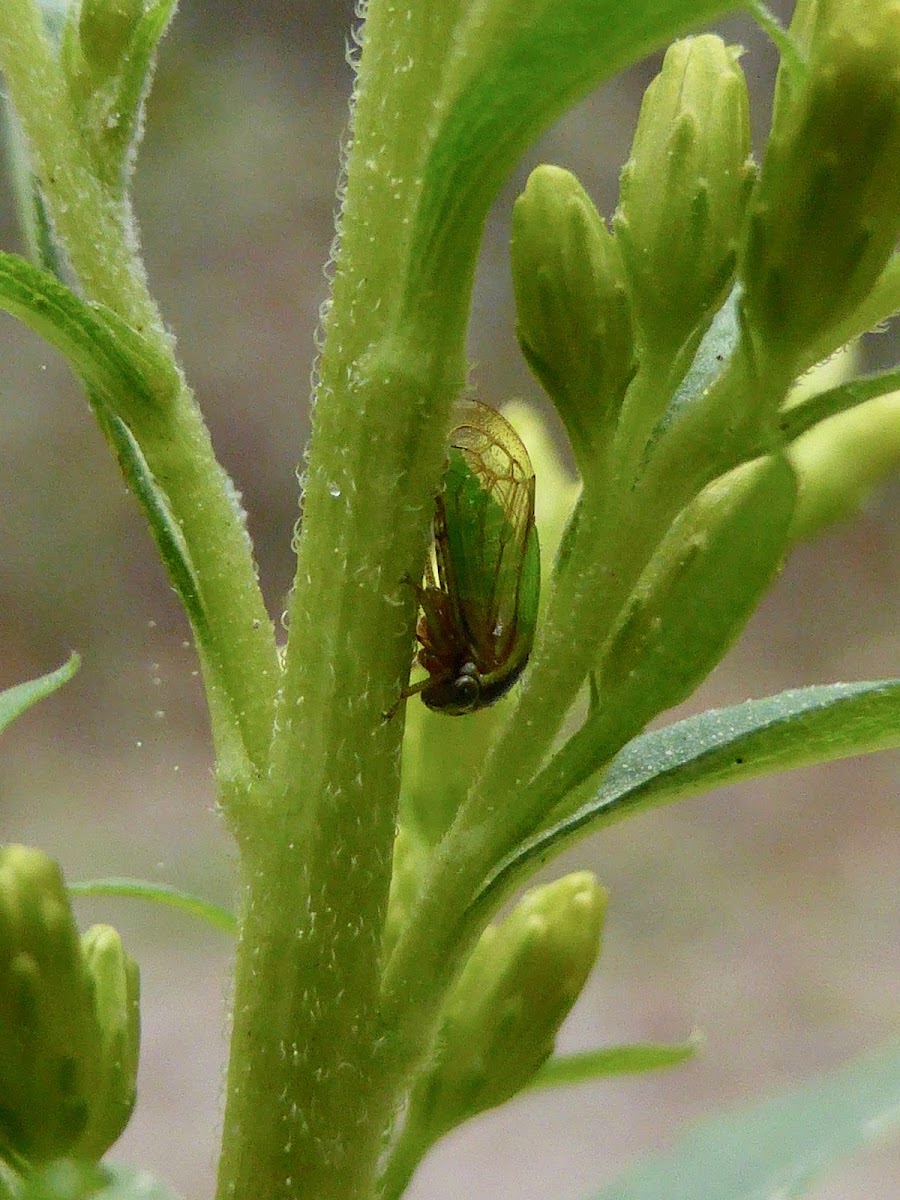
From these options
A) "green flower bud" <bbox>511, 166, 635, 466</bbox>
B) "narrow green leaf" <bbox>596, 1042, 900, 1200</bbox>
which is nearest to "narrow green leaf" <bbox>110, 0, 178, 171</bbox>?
"green flower bud" <bbox>511, 166, 635, 466</bbox>

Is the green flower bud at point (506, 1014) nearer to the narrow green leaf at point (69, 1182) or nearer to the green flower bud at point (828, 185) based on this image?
the narrow green leaf at point (69, 1182)

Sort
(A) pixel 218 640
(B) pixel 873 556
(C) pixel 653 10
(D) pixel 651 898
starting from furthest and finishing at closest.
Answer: (B) pixel 873 556, (D) pixel 651 898, (A) pixel 218 640, (C) pixel 653 10

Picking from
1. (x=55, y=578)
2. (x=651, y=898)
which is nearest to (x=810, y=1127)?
(x=651, y=898)

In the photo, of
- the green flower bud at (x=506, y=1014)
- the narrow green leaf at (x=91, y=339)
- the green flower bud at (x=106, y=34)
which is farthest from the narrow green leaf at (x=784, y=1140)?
the green flower bud at (x=106, y=34)

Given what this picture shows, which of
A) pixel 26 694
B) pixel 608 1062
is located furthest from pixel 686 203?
pixel 608 1062

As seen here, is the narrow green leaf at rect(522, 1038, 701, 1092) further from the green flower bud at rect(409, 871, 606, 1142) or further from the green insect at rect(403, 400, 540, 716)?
the green insect at rect(403, 400, 540, 716)

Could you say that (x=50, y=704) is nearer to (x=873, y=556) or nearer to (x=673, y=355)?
(x=873, y=556)
